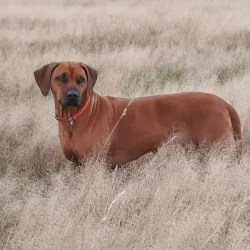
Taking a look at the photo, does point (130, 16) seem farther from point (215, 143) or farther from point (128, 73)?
point (215, 143)

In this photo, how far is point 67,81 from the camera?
3.42 meters

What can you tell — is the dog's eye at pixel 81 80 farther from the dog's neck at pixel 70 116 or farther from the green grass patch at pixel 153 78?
the green grass patch at pixel 153 78

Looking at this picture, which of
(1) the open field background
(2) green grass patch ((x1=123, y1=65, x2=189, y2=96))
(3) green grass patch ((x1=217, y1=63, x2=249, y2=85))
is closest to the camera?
(1) the open field background

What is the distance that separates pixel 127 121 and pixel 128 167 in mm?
458

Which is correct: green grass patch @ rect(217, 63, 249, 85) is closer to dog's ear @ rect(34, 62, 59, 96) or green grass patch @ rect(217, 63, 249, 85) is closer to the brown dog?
the brown dog

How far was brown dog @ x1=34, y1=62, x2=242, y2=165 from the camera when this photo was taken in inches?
137

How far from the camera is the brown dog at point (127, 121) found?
347cm

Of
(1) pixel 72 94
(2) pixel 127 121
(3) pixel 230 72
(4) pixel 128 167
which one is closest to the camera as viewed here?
(1) pixel 72 94

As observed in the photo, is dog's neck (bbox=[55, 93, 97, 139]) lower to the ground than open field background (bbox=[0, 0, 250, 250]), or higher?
higher

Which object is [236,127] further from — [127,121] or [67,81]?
[67,81]

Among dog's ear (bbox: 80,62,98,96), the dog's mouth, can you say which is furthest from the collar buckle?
dog's ear (bbox: 80,62,98,96)

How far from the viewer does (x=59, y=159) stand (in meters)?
4.15

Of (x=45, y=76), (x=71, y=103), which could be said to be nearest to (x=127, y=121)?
(x=71, y=103)

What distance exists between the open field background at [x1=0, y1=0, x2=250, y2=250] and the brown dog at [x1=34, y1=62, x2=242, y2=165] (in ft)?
0.48
